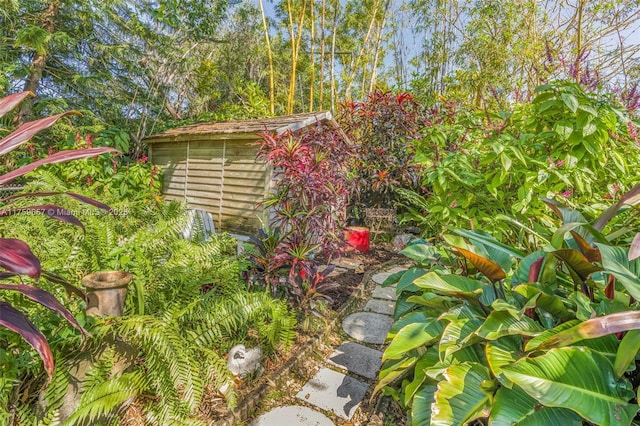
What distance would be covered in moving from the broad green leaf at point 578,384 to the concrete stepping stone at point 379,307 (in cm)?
205

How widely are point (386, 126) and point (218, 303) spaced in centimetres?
450

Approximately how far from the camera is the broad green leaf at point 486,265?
1.27m

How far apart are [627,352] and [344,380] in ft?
4.78

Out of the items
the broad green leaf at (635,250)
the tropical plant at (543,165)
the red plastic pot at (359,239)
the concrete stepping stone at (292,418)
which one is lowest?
the concrete stepping stone at (292,418)

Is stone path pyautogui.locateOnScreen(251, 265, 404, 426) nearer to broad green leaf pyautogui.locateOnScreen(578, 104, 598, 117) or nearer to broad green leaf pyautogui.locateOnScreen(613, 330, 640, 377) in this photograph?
broad green leaf pyautogui.locateOnScreen(613, 330, 640, 377)

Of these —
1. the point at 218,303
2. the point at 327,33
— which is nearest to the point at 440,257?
the point at 218,303

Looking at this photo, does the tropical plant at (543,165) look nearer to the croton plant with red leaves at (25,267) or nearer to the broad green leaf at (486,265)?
the broad green leaf at (486,265)

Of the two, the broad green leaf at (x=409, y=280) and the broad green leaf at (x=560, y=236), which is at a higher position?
the broad green leaf at (x=560, y=236)

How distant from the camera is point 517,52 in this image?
6.01 m

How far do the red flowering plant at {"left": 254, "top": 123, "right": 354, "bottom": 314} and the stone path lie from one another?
410 millimetres

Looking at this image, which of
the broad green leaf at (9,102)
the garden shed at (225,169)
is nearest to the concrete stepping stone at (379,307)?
the garden shed at (225,169)

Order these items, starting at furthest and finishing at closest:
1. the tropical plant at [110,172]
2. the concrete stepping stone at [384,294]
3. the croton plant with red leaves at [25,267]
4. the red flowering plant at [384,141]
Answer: the red flowering plant at [384,141], the tropical plant at [110,172], the concrete stepping stone at [384,294], the croton plant with red leaves at [25,267]

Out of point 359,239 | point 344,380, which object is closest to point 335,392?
point 344,380

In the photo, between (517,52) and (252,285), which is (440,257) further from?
(517,52)
